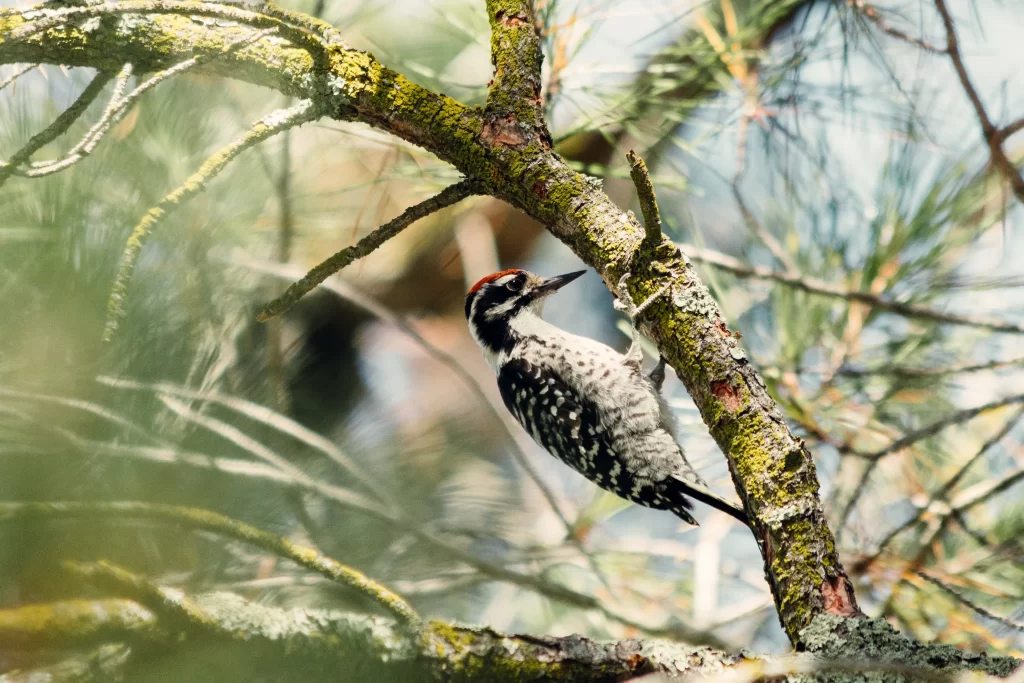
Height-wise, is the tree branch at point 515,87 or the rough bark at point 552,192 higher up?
the tree branch at point 515,87

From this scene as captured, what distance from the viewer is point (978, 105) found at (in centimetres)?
214

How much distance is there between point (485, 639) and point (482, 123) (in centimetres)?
109

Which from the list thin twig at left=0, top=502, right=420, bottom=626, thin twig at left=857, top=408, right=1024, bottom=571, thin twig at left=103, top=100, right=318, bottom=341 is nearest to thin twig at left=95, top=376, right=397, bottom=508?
thin twig at left=0, top=502, right=420, bottom=626

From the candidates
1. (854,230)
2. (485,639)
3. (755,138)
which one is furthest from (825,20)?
(485,639)

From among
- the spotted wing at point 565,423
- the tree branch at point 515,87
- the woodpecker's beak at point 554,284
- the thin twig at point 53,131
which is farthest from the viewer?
the woodpecker's beak at point 554,284

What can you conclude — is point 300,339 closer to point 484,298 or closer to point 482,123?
point 484,298

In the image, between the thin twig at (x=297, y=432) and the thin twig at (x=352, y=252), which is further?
the thin twig at (x=297, y=432)

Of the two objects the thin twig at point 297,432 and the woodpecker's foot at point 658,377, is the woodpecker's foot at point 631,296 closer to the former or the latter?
the woodpecker's foot at point 658,377

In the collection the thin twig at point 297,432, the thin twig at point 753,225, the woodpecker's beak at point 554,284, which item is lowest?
the thin twig at point 297,432

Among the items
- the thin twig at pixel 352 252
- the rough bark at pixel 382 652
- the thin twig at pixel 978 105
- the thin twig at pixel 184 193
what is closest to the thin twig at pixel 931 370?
the thin twig at pixel 978 105

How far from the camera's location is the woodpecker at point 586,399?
8.73 ft

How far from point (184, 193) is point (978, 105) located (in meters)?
2.01

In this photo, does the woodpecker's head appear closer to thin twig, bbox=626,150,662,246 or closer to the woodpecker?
the woodpecker

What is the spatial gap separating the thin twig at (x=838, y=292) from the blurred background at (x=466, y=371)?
0.02 m
